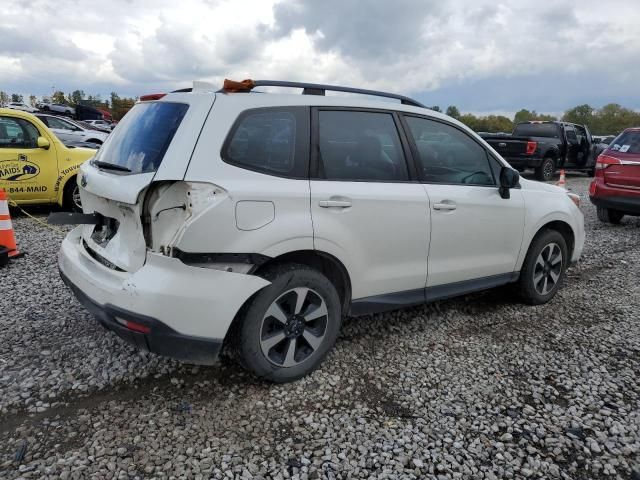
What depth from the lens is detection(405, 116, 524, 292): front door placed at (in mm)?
3623

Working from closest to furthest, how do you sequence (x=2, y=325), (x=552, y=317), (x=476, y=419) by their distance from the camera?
(x=476, y=419)
(x=2, y=325)
(x=552, y=317)

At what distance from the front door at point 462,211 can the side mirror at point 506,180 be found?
0.18 ft

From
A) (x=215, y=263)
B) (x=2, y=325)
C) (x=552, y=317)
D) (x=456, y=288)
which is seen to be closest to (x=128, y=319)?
(x=215, y=263)

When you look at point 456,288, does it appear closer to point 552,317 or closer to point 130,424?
point 552,317

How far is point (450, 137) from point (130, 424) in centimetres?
294

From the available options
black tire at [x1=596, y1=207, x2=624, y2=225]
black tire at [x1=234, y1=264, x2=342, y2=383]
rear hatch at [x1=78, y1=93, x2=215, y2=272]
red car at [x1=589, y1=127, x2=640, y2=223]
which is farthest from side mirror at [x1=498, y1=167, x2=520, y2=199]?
black tire at [x1=596, y1=207, x2=624, y2=225]

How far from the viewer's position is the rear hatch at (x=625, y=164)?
26.4 ft

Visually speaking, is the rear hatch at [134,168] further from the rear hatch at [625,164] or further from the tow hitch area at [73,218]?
the rear hatch at [625,164]

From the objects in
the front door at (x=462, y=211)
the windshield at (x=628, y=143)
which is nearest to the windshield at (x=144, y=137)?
the front door at (x=462, y=211)

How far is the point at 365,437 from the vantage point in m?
2.67

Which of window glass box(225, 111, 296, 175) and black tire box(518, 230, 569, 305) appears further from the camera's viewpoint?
black tire box(518, 230, 569, 305)

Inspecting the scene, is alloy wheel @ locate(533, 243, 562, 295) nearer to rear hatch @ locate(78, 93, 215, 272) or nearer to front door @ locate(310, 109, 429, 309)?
front door @ locate(310, 109, 429, 309)

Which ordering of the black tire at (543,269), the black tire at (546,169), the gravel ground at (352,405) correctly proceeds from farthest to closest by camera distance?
the black tire at (546,169), the black tire at (543,269), the gravel ground at (352,405)

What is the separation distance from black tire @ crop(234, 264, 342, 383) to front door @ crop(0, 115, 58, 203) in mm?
6378
